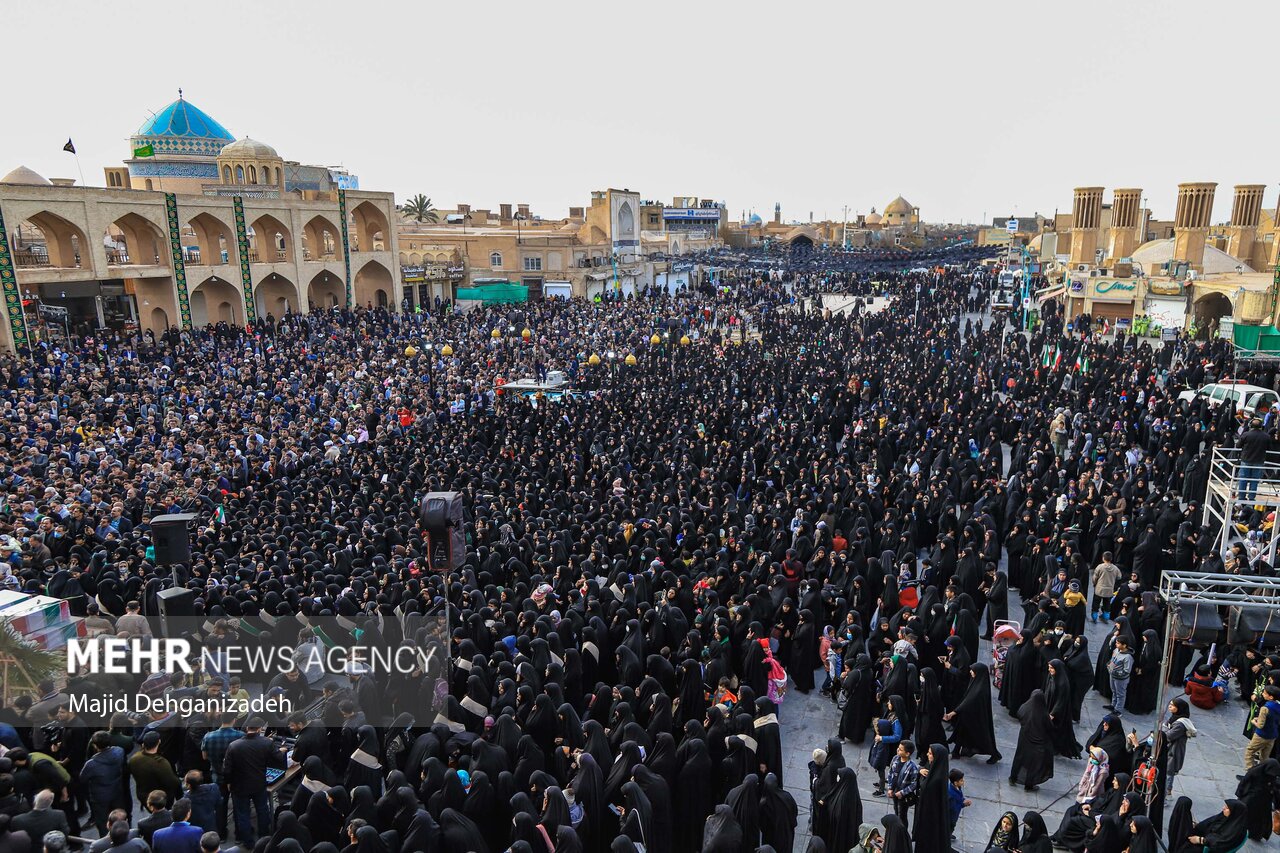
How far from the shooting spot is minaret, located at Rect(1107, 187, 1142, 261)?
36.1 metres

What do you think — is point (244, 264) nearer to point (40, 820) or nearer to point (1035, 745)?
point (40, 820)

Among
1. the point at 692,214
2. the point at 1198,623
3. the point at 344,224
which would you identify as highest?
the point at 692,214

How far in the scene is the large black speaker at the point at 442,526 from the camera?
5.78 metres

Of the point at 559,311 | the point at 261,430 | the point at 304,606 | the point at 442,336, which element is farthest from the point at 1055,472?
the point at 559,311

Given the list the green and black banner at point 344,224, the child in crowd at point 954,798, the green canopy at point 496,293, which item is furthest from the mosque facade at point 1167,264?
the green and black banner at point 344,224

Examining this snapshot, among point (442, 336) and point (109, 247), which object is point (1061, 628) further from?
point (109, 247)

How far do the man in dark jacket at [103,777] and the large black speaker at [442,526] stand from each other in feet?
7.41

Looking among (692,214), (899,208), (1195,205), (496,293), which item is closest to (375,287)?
(496,293)

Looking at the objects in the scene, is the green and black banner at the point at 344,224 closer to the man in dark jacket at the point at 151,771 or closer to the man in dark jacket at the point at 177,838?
the man in dark jacket at the point at 151,771

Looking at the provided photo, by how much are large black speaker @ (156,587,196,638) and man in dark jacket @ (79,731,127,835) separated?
150 cm

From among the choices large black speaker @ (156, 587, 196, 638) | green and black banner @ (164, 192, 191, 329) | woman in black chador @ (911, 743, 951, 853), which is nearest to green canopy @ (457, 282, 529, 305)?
green and black banner @ (164, 192, 191, 329)

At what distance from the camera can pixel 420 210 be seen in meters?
55.9

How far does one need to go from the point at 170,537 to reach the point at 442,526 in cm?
298

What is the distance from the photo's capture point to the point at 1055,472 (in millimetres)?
11211
